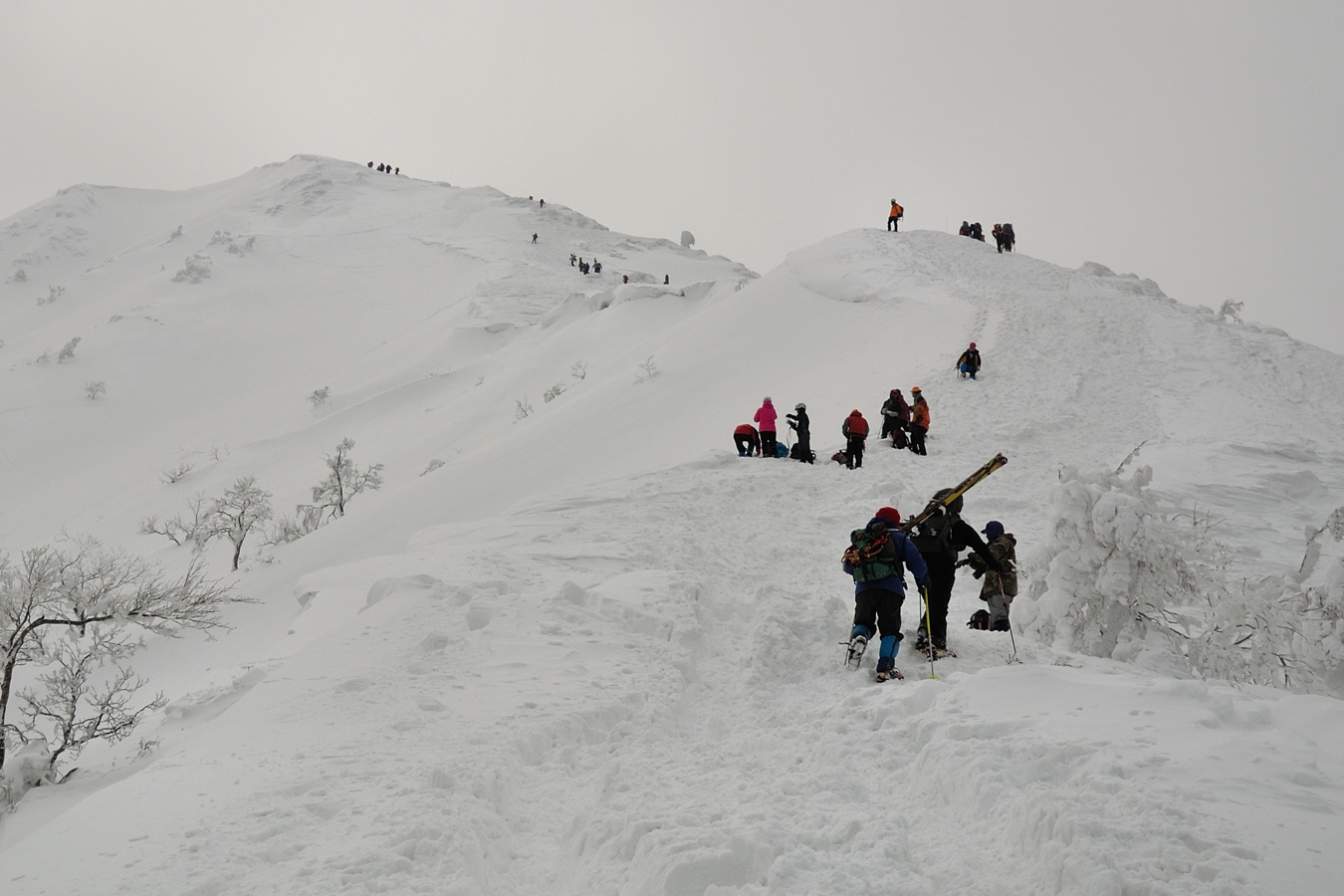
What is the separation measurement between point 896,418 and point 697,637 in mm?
9220

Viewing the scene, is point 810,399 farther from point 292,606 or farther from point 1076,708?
point 1076,708

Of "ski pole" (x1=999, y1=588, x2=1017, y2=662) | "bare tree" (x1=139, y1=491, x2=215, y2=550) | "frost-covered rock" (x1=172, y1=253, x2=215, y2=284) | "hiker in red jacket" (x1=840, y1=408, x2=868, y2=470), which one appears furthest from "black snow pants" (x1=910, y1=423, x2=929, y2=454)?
"frost-covered rock" (x1=172, y1=253, x2=215, y2=284)

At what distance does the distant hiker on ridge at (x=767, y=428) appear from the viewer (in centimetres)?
1470

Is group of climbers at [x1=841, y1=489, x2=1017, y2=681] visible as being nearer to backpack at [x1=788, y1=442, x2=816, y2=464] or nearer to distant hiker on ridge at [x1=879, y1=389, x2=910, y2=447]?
backpack at [x1=788, y1=442, x2=816, y2=464]

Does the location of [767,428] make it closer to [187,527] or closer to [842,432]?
[842,432]

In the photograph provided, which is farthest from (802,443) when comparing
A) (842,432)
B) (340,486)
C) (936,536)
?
(340,486)

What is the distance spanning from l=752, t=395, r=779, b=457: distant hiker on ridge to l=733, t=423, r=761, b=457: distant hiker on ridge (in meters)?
0.14

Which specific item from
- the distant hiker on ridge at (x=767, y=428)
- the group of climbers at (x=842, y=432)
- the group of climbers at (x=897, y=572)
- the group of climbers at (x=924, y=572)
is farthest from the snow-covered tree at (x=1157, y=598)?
the distant hiker on ridge at (x=767, y=428)

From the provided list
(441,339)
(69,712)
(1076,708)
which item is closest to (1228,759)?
(1076,708)

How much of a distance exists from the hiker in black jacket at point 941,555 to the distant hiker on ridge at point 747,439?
25.5 ft

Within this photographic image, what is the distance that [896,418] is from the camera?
14.8 meters

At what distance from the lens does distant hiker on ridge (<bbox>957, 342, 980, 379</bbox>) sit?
18.1m

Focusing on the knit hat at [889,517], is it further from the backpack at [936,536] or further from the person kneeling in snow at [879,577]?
the backpack at [936,536]

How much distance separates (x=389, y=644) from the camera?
21.0ft
